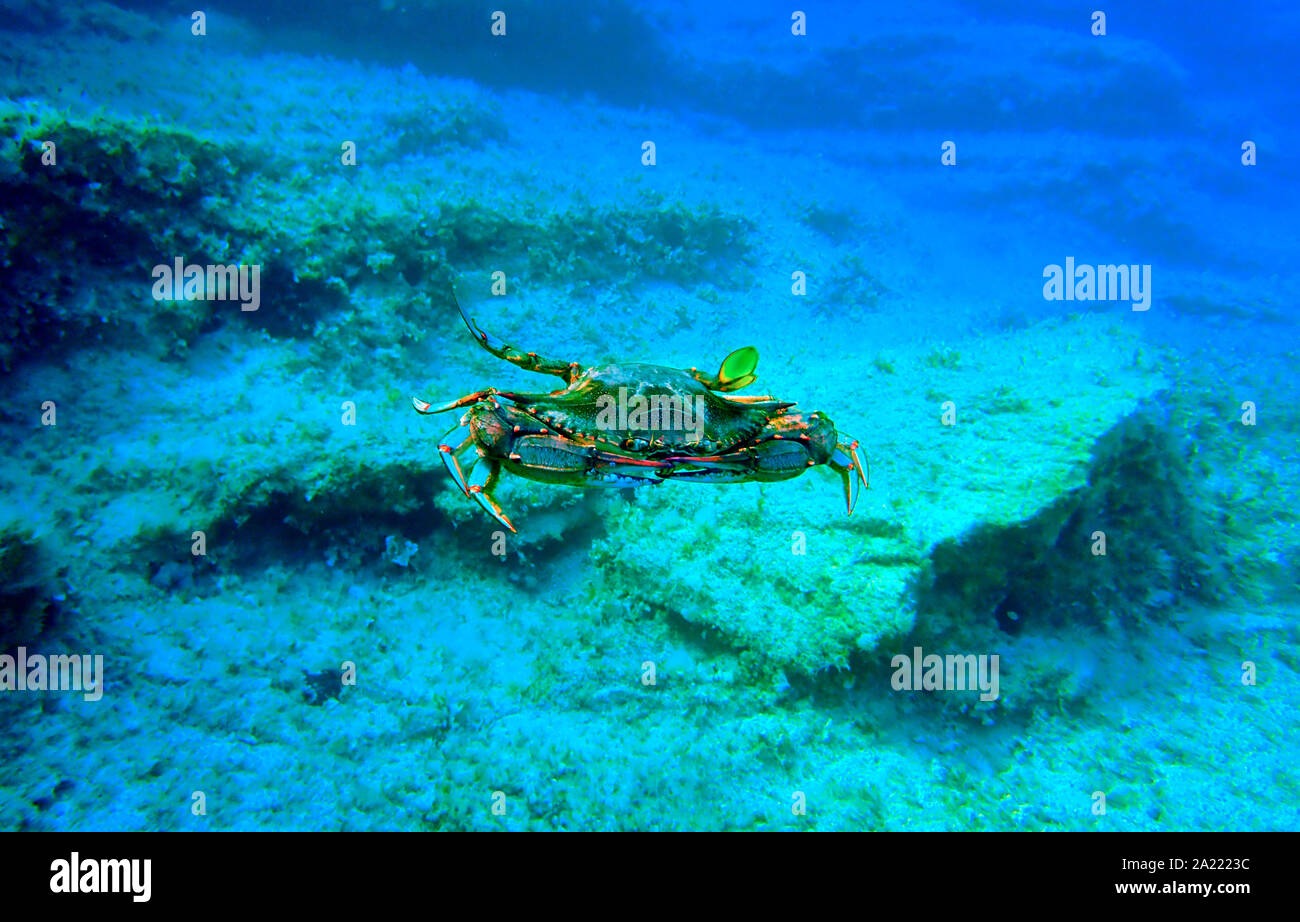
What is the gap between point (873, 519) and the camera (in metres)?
5.32

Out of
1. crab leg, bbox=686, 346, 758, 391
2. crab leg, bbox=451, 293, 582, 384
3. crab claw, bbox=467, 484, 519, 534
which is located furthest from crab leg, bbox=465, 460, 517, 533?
crab leg, bbox=686, 346, 758, 391

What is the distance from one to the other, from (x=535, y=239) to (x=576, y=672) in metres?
8.35

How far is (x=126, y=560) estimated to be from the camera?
5277mm

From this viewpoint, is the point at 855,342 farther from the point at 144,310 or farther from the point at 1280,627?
the point at 144,310

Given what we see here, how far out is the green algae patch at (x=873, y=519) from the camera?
5047 mm

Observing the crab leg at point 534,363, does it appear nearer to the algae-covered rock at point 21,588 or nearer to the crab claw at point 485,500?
the crab claw at point 485,500

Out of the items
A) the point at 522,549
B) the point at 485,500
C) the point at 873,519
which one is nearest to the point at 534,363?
the point at 485,500

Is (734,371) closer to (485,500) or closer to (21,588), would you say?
(485,500)

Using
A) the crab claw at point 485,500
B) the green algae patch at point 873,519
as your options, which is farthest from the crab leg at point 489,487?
the green algae patch at point 873,519

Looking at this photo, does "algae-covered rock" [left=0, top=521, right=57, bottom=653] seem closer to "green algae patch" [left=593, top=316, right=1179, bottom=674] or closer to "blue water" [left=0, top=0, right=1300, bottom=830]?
"blue water" [left=0, top=0, right=1300, bottom=830]

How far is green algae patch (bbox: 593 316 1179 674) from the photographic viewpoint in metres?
5.05

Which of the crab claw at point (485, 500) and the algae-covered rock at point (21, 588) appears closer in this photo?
the crab claw at point (485, 500)
